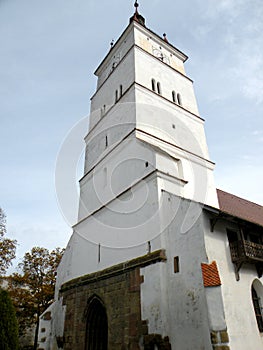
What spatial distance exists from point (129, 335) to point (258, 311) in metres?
4.72

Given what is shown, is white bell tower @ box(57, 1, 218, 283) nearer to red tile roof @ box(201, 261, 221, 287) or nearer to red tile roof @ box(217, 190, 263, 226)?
red tile roof @ box(201, 261, 221, 287)

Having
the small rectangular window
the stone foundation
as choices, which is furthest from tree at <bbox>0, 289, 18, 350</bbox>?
the stone foundation

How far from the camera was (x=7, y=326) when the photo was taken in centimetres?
1161

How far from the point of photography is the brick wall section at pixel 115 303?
33.1 feet

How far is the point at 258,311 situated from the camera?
33.4 ft

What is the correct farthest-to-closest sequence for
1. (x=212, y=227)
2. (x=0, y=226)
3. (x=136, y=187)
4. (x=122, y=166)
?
(x=0, y=226)
(x=122, y=166)
(x=136, y=187)
(x=212, y=227)

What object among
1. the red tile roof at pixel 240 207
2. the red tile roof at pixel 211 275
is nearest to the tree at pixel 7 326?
the red tile roof at pixel 211 275

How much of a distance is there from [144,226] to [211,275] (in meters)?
3.64

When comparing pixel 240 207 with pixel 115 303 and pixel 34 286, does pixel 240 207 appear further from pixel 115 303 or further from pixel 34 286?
pixel 34 286

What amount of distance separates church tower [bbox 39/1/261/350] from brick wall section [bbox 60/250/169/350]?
0.13 feet

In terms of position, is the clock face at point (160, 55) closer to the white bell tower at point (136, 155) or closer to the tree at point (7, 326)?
the white bell tower at point (136, 155)

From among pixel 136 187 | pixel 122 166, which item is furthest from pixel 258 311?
pixel 122 166

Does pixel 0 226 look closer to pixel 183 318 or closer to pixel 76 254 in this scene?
pixel 76 254

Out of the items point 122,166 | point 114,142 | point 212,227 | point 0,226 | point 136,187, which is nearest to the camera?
point 212,227
